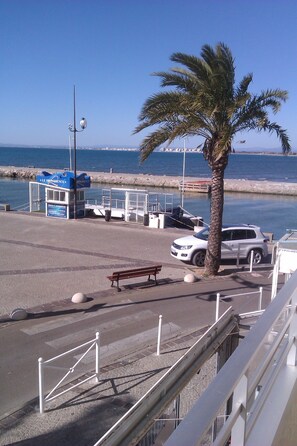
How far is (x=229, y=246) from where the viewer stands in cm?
1805

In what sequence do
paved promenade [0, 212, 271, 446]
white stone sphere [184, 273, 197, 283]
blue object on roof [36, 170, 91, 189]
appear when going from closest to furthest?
paved promenade [0, 212, 271, 446] < white stone sphere [184, 273, 197, 283] < blue object on roof [36, 170, 91, 189]

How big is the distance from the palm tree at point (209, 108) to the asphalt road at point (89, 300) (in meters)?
3.35

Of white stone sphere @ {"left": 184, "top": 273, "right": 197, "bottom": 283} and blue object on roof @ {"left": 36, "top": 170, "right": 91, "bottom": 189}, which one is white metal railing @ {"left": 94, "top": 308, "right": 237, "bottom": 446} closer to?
white stone sphere @ {"left": 184, "top": 273, "right": 197, "bottom": 283}

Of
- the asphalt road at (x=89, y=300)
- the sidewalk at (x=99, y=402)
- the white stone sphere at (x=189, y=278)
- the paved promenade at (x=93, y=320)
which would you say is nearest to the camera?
the sidewalk at (x=99, y=402)

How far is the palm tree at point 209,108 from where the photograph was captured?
14594mm

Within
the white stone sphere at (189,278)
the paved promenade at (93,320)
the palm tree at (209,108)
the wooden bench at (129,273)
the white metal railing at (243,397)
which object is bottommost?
the paved promenade at (93,320)

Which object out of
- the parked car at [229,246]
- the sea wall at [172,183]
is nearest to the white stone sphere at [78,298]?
the parked car at [229,246]

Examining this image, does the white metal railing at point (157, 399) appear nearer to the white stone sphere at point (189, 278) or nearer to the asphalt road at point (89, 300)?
the asphalt road at point (89, 300)

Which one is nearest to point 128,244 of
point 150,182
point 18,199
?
point 18,199

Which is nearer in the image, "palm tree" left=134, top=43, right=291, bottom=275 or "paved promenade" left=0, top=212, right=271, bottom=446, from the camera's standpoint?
"paved promenade" left=0, top=212, right=271, bottom=446

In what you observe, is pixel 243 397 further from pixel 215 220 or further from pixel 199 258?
pixel 199 258

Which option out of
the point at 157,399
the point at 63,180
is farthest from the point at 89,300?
the point at 63,180

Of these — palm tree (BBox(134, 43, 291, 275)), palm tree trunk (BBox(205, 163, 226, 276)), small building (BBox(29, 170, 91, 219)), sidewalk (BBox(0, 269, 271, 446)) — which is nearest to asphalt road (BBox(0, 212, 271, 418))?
sidewalk (BBox(0, 269, 271, 446))

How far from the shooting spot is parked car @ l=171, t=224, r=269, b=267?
17656mm
